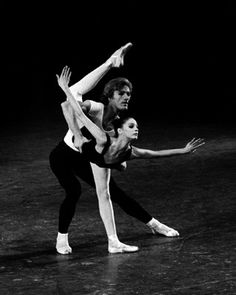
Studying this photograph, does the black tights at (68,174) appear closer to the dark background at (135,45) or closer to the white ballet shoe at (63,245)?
the white ballet shoe at (63,245)

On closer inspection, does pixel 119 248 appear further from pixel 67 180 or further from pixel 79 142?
pixel 79 142

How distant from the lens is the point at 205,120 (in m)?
11.9

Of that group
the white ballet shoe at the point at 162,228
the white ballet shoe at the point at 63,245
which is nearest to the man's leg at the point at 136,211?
the white ballet shoe at the point at 162,228

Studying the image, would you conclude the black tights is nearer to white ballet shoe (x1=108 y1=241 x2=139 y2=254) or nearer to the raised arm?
white ballet shoe (x1=108 y1=241 x2=139 y2=254)

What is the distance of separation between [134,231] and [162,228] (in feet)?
0.96

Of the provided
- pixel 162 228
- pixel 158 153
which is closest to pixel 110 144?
pixel 158 153

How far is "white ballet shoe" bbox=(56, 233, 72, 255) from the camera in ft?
18.7

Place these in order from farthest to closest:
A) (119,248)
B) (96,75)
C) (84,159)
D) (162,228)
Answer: (162,228)
(84,159)
(119,248)
(96,75)

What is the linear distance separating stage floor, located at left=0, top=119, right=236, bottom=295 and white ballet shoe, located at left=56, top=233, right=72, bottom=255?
A: 5 centimetres

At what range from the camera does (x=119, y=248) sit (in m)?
5.67

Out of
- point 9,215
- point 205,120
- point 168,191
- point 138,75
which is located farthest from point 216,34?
point 9,215

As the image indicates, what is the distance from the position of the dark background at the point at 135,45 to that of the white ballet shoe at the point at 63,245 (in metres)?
8.20

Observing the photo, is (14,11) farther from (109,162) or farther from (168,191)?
(109,162)

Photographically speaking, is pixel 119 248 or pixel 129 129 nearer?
pixel 129 129
